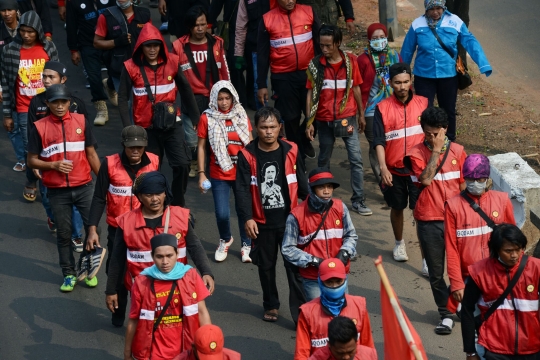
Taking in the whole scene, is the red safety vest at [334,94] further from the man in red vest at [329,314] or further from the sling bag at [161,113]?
the man in red vest at [329,314]

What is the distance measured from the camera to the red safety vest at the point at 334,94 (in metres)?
11.3

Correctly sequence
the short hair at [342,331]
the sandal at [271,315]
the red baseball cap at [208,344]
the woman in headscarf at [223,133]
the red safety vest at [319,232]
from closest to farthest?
the short hair at [342,331] → the red baseball cap at [208,344] → the red safety vest at [319,232] → the sandal at [271,315] → the woman in headscarf at [223,133]

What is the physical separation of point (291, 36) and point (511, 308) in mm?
5753

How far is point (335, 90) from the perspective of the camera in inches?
A: 447

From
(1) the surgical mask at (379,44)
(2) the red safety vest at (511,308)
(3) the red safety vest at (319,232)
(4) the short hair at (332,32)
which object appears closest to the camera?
(2) the red safety vest at (511,308)

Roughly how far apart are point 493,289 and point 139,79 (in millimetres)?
5329

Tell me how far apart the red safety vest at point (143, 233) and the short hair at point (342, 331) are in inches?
81.6

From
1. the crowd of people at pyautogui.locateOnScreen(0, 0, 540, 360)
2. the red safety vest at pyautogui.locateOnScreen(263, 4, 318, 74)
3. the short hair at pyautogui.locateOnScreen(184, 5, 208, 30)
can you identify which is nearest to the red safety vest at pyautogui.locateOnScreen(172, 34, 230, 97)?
the crowd of people at pyautogui.locateOnScreen(0, 0, 540, 360)

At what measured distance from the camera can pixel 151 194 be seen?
307 inches

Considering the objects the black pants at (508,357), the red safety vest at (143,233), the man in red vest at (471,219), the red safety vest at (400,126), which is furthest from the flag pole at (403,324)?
the red safety vest at (400,126)

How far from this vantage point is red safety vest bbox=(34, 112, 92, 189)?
9695 mm

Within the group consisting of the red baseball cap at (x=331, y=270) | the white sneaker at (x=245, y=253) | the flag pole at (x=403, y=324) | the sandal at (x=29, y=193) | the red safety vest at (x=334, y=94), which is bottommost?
the white sneaker at (x=245, y=253)

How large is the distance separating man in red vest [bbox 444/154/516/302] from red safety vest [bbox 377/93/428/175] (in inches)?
78.6

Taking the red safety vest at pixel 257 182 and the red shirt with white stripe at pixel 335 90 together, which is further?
the red shirt with white stripe at pixel 335 90
